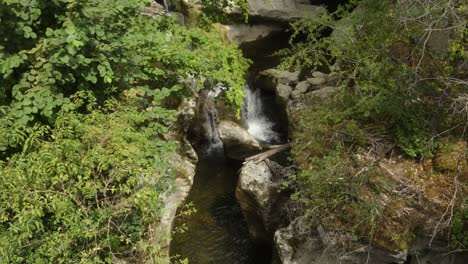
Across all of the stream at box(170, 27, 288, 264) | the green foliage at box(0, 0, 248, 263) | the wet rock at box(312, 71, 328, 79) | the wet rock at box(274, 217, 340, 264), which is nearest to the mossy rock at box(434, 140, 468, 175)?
the wet rock at box(274, 217, 340, 264)

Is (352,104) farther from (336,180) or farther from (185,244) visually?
(185,244)

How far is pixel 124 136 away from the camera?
17.4 feet

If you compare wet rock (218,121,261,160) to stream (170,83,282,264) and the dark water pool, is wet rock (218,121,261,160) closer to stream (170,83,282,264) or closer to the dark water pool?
stream (170,83,282,264)

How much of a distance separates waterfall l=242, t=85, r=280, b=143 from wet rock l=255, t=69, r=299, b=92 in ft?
1.28

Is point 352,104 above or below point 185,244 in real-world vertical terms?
above

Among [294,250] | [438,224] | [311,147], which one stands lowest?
[294,250]

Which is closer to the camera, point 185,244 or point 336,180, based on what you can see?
point 336,180

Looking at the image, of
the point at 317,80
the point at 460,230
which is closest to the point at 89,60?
the point at 460,230

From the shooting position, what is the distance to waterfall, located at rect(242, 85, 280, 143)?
1431cm

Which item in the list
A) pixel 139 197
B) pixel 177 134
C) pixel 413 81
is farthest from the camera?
pixel 177 134

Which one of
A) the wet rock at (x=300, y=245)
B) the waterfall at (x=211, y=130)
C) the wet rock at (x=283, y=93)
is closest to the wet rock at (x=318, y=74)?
the wet rock at (x=283, y=93)

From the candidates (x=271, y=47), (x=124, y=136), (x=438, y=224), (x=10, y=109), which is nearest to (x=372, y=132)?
(x=438, y=224)

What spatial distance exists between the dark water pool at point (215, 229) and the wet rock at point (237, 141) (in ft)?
2.54

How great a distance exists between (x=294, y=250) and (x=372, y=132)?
302 cm
